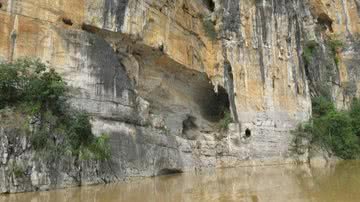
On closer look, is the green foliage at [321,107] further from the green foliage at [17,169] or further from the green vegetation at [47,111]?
the green foliage at [17,169]

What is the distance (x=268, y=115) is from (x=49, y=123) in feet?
39.3

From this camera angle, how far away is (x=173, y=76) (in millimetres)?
18266

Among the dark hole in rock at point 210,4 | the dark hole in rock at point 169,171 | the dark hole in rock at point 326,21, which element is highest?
the dark hole in rock at point 326,21

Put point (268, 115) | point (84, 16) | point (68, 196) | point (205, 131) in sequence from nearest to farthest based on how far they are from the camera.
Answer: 1. point (68, 196)
2. point (84, 16)
3. point (205, 131)
4. point (268, 115)

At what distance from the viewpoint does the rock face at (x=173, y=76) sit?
39.2 ft

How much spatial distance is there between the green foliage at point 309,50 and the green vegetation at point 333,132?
329 cm

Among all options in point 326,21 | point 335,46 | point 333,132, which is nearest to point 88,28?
point 333,132

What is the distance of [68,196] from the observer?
8719 mm

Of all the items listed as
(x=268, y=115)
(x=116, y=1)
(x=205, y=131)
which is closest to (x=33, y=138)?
(x=116, y=1)

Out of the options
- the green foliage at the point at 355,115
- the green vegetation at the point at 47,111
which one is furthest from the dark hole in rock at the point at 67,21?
the green foliage at the point at 355,115

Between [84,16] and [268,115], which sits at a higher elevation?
[84,16]

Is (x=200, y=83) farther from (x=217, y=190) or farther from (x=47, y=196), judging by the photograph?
(x=47, y=196)

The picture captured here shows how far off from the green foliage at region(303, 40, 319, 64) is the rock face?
8cm

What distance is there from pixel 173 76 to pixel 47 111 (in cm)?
807
